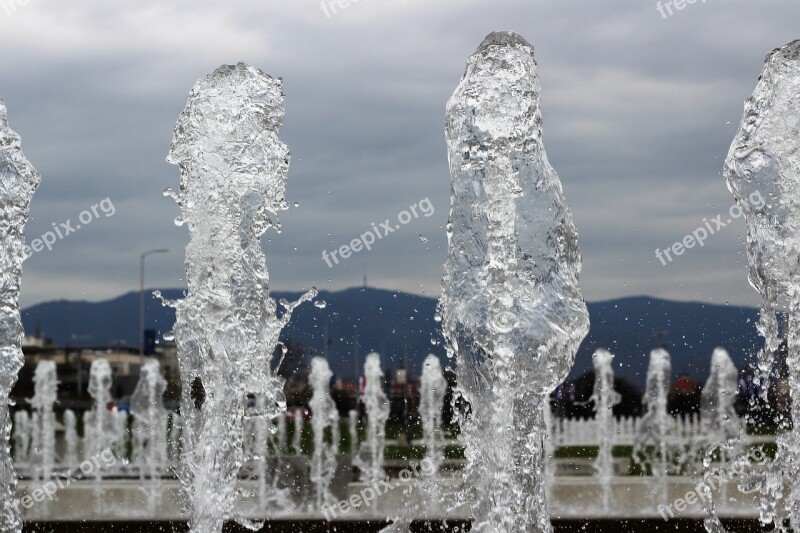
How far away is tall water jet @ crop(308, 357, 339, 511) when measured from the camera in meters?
13.3

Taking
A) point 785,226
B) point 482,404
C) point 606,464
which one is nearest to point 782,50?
point 785,226

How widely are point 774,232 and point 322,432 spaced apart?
1361cm

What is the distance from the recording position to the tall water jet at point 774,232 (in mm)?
7094

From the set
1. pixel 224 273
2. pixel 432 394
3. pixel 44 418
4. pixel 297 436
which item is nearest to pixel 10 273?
pixel 224 273

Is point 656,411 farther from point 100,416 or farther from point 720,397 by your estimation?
point 100,416

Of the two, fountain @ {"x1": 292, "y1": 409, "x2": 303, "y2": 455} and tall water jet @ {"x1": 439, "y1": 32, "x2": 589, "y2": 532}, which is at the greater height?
tall water jet @ {"x1": 439, "y1": 32, "x2": 589, "y2": 532}

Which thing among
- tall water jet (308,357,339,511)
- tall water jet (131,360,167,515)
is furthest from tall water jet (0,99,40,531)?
tall water jet (131,360,167,515)

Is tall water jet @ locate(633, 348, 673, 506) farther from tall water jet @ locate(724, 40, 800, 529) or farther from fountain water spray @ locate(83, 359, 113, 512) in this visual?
tall water jet @ locate(724, 40, 800, 529)

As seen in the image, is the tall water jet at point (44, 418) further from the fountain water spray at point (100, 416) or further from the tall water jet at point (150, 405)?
the tall water jet at point (150, 405)

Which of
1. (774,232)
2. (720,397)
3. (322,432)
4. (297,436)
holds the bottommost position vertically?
(297,436)

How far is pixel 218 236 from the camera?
8227 mm

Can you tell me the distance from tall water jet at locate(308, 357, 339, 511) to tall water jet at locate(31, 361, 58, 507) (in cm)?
496

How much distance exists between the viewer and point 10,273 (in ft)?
26.1

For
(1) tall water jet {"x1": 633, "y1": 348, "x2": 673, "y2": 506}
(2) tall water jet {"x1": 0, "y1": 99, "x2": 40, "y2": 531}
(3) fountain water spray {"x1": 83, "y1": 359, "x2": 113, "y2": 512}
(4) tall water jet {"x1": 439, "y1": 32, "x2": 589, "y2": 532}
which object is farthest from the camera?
(3) fountain water spray {"x1": 83, "y1": 359, "x2": 113, "y2": 512}
